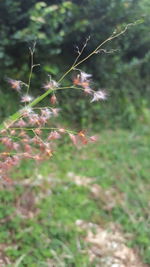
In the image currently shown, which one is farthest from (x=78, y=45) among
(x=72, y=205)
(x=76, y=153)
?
(x=72, y=205)

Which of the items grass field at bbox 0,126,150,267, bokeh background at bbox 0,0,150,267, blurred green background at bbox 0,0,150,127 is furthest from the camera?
blurred green background at bbox 0,0,150,127

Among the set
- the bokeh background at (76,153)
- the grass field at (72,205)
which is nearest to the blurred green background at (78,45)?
the bokeh background at (76,153)

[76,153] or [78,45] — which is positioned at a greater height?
[78,45]

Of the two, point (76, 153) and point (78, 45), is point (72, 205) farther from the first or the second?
point (78, 45)

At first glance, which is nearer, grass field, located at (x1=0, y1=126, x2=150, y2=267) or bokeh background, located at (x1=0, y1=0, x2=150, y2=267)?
grass field, located at (x1=0, y1=126, x2=150, y2=267)

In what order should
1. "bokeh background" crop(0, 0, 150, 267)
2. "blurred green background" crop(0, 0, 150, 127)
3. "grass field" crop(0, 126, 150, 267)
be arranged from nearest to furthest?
"grass field" crop(0, 126, 150, 267)
"bokeh background" crop(0, 0, 150, 267)
"blurred green background" crop(0, 0, 150, 127)

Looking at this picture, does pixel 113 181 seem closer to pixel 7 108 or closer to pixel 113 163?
pixel 113 163

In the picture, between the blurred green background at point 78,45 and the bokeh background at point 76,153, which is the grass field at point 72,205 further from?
the blurred green background at point 78,45

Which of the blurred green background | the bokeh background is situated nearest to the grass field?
the bokeh background

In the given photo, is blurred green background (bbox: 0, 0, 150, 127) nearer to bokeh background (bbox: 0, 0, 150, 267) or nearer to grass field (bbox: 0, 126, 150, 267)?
bokeh background (bbox: 0, 0, 150, 267)
